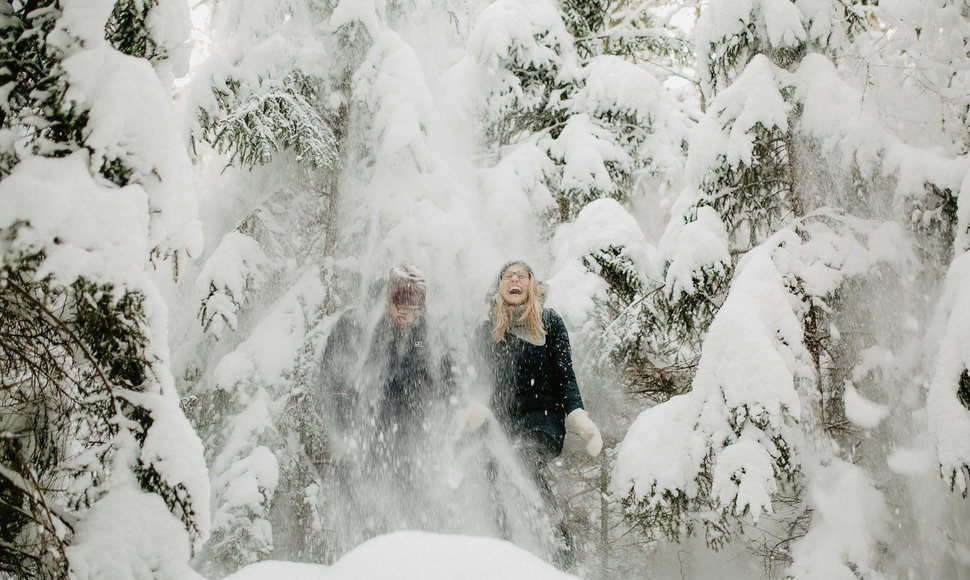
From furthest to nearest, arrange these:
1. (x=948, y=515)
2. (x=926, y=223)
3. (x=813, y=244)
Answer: (x=813, y=244), (x=926, y=223), (x=948, y=515)

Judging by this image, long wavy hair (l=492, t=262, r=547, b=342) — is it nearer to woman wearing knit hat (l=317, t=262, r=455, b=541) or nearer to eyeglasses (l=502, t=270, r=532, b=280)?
eyeglasses (l=502, t=270, r=532, b=280)

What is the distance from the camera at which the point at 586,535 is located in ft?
19.3

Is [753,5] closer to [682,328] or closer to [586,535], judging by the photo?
[682,328]

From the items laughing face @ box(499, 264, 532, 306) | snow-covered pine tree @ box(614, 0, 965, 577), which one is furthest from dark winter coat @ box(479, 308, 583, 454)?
snow-covered pine tree @ box(614, 0, 965, 577)

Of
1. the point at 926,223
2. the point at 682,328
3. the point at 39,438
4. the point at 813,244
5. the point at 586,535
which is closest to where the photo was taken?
the point at 39,438

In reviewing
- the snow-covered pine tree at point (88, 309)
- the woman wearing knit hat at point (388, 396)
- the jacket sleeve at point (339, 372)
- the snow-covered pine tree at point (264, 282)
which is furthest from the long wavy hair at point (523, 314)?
the snow-covered pine tree at point (88, 309)

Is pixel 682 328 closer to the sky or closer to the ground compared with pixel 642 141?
closer to the ground

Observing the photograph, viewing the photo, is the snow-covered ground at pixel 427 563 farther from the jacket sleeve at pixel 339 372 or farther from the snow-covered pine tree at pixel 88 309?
the jacket sleeve at pixel 339 372

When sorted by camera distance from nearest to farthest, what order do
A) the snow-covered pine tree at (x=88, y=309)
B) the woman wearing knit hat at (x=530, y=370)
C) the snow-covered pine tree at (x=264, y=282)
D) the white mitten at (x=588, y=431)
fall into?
the snow-covered pine tree at (x=88, y=309), the white mitten at (x=588, y=431), the woman wearing knit hat at (x=530, y=370), the snow-covered pine tree at (x=264, y=282)

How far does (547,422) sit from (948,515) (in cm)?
232

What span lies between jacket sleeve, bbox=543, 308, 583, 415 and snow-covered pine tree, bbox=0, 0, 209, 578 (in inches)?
106

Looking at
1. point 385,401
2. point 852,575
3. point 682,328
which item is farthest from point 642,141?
point 852,575

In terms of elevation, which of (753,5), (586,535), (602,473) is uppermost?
(753,5)

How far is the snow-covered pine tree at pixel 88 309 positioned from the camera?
162 centimetres
